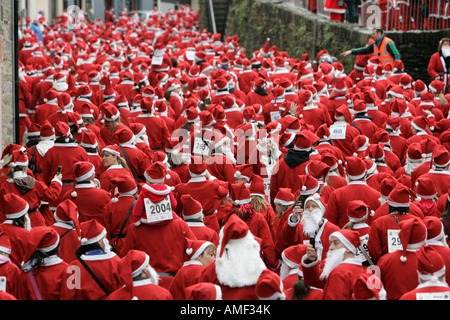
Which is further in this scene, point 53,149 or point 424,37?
point 424,37

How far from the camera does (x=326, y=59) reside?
1866cm

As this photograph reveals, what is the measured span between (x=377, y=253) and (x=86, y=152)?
14.1 feet

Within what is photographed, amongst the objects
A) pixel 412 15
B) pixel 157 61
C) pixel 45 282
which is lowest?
pixel 45 282

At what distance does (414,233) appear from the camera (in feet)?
19.6

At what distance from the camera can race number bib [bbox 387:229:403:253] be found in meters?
6.59

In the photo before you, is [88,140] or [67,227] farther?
[88,140]

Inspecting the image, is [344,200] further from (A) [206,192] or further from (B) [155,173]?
(B) [155,173]

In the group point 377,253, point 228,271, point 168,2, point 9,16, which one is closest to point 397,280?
point 377,253

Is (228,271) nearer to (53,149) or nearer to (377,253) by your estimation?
(377,253)

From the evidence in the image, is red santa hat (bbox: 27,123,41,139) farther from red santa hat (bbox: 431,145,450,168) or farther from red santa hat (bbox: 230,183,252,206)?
red santa hat (bbox: 431,145,450,168)

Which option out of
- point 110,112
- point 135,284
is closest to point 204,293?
point 135,284

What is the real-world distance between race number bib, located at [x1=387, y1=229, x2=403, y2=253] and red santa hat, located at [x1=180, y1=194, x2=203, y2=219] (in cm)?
171

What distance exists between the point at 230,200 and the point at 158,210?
1.91 m
